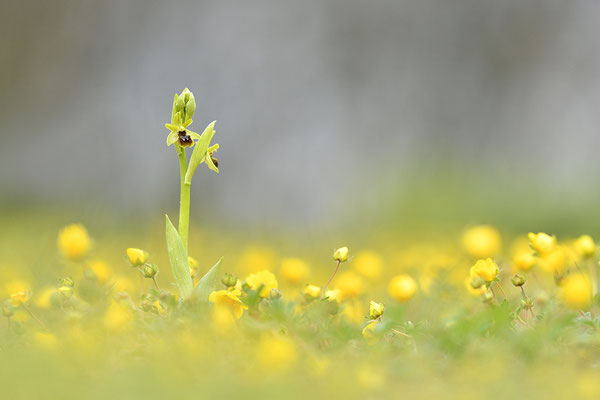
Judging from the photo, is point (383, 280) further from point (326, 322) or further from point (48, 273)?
point (326, 322)

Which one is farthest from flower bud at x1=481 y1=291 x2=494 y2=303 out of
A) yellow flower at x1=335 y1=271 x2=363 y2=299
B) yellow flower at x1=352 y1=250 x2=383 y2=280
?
yellow flower at x1=352 y1=250 x2=383 y2=280

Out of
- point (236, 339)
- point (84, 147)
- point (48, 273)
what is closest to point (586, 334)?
point (236, 339)

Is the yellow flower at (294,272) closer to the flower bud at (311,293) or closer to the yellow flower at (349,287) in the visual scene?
the yellow flower at (349,287)

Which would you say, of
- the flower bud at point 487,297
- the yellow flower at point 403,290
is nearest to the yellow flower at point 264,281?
the yellow flower at point 403,290

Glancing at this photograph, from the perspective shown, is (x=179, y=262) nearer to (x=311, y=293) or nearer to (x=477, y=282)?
(x=311, y=293)

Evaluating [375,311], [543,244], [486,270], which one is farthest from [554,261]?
[375,311]

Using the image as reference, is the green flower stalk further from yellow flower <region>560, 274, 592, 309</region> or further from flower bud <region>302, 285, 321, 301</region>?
yellow flower <region>560, 274, 592, 309</region>
